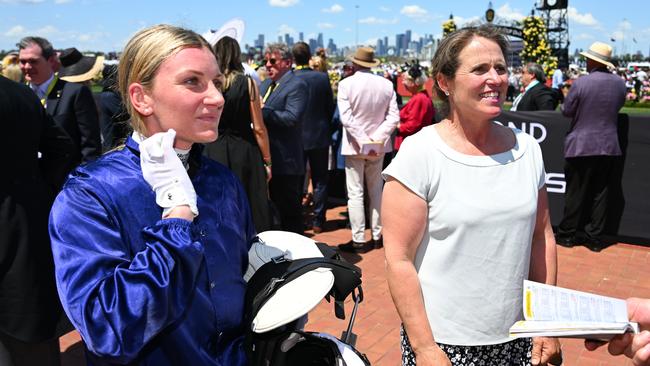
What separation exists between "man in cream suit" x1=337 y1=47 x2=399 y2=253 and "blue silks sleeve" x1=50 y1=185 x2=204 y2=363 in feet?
14.8

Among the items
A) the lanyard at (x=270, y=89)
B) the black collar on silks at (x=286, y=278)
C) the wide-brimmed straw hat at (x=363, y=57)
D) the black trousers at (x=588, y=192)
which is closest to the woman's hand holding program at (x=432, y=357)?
the black collar on silks at (x=286, y=278)

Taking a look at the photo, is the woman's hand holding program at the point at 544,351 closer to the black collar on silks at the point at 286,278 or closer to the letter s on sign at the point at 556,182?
the black collar on silks at the point at 286,278

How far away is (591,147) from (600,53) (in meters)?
1.00

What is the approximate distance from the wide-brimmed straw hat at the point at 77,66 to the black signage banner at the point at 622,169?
4654mm

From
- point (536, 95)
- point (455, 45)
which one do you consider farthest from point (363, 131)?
point (455, 45)

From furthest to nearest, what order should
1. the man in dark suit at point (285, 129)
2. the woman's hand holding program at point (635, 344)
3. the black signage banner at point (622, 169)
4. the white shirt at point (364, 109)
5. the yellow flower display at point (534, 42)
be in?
the yellow flower display at point (534, 42) < the black signage banner at point (622, 169) < the white shirt at point (364, 109) < the man in dark suit at point (285, 129) < the woman's hand holding program at point (635, 344)

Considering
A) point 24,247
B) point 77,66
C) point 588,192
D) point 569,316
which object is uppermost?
point 77,66

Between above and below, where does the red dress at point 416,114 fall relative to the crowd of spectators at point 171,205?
below

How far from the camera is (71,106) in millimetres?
4277

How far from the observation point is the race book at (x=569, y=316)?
1407 mm

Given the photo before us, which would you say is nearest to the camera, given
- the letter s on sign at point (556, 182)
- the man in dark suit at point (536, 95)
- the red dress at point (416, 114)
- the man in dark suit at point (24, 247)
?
the man in dark suit at point (24, 247)

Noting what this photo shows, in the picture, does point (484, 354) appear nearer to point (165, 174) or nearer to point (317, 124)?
point (165, 174)

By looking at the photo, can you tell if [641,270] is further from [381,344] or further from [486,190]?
[486,190]

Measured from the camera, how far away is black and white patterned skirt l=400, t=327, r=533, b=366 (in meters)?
2.02
